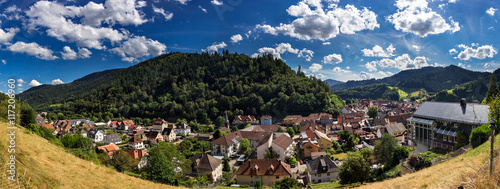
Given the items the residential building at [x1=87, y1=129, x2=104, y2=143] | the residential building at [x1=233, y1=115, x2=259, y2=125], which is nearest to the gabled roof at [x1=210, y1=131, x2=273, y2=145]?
the residential building at [x1=233, y1=115, x2=259, y2=125]

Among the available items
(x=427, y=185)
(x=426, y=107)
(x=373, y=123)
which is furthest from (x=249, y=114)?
(x=427, y=185)

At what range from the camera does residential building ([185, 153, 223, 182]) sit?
27109 mm

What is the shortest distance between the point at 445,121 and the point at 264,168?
18663mm

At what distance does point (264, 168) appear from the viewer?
2645cm

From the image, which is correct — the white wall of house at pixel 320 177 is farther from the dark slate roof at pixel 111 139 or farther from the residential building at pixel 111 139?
the dark slate roof at pixel 111 139

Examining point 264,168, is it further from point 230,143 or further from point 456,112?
point 456,112

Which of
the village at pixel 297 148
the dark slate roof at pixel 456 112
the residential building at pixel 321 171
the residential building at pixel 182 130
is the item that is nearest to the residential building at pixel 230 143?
the village at pixel 297 148

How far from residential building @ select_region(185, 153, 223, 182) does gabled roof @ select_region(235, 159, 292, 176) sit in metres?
3.15

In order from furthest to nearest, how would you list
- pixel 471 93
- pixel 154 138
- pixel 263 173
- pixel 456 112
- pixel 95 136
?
pixel 471 93
pixel 95 136
pixel 154 138
pixel 263 173
pixel 456 112

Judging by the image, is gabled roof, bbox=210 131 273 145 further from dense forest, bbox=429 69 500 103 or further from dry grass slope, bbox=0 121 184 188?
dense forest, bbox=429 69 500 103

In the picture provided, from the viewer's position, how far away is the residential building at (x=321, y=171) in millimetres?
25891

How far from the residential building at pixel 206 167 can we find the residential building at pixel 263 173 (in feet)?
10.3

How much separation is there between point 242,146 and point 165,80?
84.1 meters

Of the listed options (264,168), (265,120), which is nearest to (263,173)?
(264,168)
